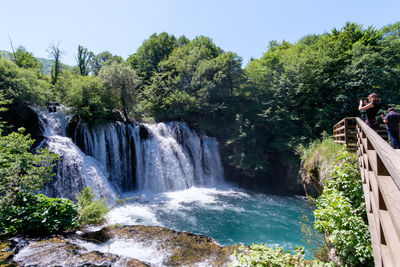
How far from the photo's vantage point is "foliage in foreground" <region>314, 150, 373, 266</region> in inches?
136

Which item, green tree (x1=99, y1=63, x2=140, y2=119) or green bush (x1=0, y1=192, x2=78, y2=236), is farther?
green tree (x1=99, y1=63, x2=140, y2=119)

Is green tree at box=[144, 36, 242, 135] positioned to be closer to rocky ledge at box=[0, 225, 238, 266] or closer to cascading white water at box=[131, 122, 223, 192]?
cascading white water at box=[131, 122, 223, 192]

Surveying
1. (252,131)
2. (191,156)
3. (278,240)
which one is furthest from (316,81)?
(278,240)

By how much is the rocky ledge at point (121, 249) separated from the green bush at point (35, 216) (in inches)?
14.6

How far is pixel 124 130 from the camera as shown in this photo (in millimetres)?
15406

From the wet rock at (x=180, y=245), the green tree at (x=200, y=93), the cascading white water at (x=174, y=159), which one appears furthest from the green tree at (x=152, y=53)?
the wet rock at (x=180, y=245)

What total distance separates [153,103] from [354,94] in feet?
60.7

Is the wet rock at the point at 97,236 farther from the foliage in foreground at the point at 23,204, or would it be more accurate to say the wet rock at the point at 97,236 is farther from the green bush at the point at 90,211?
the green bush at the point at 90,211

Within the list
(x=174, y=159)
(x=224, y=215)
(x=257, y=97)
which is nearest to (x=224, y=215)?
(x=224, y=215)

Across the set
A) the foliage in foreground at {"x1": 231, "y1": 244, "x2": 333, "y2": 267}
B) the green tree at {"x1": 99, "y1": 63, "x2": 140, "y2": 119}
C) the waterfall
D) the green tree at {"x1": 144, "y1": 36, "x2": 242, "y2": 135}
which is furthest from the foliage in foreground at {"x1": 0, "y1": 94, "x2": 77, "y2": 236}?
the green tree at {"x1": 144, "y1": 36, "x2": 242, "y2": 135}

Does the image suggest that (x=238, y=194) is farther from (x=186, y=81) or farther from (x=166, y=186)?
(x=186, y=81)

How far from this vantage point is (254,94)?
800 inches

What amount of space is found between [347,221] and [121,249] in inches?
195

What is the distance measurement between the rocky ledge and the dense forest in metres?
11.0
